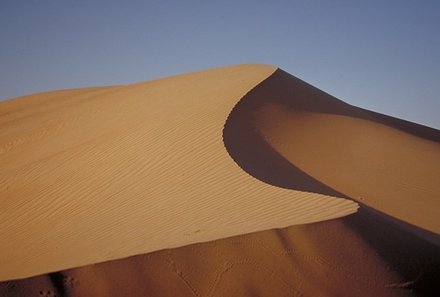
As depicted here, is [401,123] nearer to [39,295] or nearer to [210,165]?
[210,165]

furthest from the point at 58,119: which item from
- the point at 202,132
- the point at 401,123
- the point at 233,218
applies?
the point at 401,123

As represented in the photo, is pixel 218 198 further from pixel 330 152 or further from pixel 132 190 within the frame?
pixel 330 152

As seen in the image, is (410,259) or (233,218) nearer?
(410,259)

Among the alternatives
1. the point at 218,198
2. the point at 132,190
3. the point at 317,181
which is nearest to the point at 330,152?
the point at 317,181

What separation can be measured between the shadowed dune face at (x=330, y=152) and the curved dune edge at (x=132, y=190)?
0.75 metres

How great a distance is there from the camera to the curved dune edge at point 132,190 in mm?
4922

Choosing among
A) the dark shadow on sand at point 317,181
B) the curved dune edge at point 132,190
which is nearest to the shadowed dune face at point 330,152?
the dark shadow on sand at point 317,181

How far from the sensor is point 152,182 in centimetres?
744

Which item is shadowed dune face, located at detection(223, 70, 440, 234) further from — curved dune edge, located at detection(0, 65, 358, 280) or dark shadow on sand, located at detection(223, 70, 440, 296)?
curved dune edge, located at detection(0, 65, 358, 280)

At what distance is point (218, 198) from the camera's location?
6.33 meters

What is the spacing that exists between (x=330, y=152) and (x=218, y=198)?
6.51 m

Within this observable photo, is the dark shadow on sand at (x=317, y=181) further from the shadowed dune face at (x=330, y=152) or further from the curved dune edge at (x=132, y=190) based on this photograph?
the curved dune edge at (x=132, y=190)

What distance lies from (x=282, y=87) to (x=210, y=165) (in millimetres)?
8119

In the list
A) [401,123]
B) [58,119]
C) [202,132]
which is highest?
[202,132]
